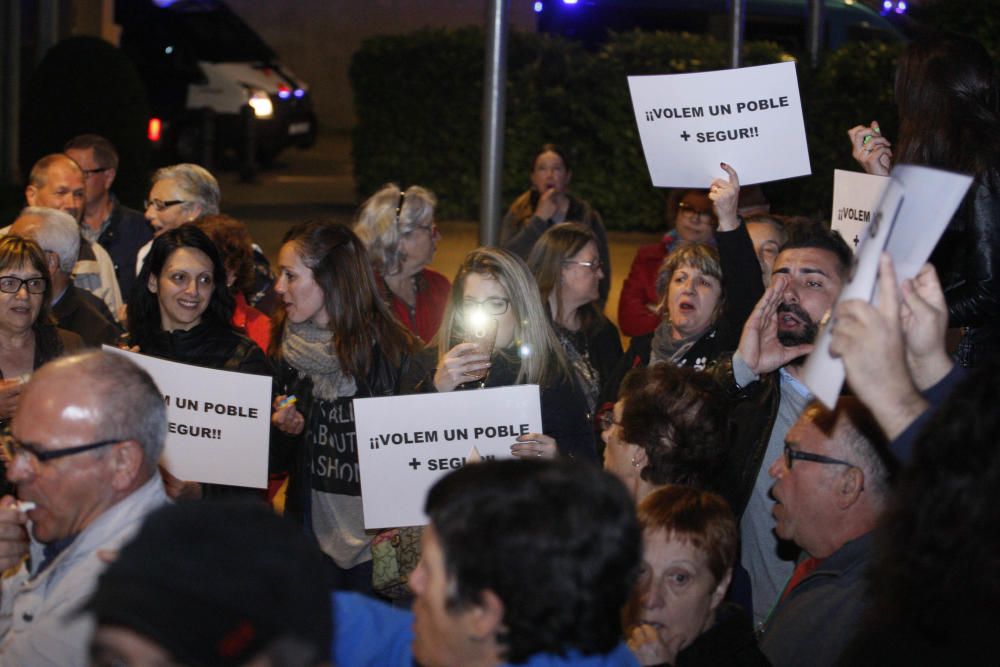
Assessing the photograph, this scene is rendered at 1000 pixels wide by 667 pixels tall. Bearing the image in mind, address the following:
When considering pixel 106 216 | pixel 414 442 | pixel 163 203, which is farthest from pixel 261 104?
pixel 414 442

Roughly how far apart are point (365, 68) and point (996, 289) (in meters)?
14.4

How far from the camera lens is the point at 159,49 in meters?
21.0

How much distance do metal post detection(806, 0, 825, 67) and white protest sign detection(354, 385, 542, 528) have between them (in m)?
9.64

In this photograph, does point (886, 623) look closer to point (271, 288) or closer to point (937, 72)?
point (937, 72)

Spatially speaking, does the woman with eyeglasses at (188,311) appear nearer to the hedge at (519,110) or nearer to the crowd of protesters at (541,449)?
the crowd of protesters at (541,449)

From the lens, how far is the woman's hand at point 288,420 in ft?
16.2

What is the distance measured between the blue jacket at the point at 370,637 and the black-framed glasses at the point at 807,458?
43.0 inches

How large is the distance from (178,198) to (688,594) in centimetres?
470

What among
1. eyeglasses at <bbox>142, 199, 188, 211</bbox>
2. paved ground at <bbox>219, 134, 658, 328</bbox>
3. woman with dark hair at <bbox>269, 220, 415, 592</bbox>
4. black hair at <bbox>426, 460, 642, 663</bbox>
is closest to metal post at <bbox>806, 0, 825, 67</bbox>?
paved ground at <bbox>219, 134, 658, 328</bbox>

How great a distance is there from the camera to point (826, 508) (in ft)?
11.1

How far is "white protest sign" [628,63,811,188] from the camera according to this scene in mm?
5285

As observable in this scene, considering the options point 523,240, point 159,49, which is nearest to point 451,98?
point 159,49

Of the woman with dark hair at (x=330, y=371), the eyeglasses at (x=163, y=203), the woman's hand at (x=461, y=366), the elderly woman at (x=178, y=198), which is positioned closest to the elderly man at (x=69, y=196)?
the elderly woman at (x=178, y=198)

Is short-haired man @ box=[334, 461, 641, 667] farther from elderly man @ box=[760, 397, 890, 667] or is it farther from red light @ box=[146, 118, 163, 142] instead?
red light @ box=[146, 118, 163, 142]
